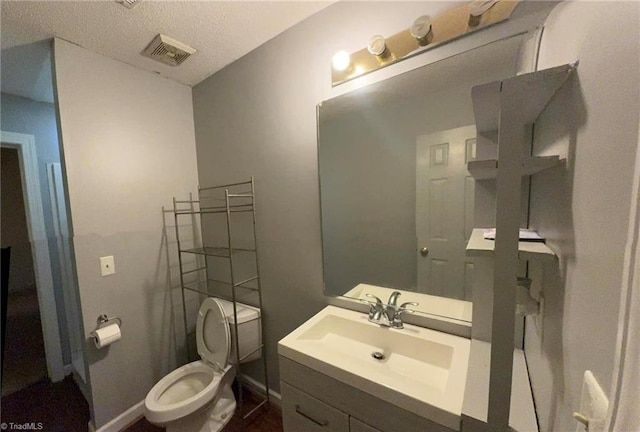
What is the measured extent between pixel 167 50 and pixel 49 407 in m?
2.63

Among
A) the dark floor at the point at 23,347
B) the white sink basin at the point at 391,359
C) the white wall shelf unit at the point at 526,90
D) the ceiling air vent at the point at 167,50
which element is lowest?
the dark floor at the point at 23,347

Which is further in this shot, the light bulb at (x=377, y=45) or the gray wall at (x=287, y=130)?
the gray wall at (x=287, y=130)

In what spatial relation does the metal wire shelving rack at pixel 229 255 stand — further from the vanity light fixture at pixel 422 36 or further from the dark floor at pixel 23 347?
the dark floor at pixel 23 347

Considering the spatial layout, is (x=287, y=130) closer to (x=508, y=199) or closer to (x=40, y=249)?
(x=508, y=199)

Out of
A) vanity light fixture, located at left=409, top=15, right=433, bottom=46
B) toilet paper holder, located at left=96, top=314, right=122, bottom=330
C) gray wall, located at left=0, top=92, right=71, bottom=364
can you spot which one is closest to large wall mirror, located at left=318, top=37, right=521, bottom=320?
vanity light fixture, located at left=409, top=15, right=433, bottom=46

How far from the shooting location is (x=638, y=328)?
0.25 meters

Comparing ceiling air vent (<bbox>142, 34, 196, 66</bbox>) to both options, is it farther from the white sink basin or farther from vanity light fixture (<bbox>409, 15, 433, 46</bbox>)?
the white sink basin

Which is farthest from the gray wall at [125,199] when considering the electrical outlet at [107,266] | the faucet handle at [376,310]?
the faucet handle at [376,310]

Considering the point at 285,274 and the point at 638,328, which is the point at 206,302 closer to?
the point at 285,274

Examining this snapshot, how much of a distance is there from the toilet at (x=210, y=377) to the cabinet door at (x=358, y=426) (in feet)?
2.97

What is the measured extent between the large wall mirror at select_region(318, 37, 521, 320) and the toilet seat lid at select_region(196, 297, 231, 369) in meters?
0.75

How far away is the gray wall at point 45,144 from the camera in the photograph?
1873 mm

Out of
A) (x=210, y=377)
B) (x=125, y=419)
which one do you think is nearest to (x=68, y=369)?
(x=125, y=419)

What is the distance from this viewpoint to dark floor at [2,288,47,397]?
6.48 feet
